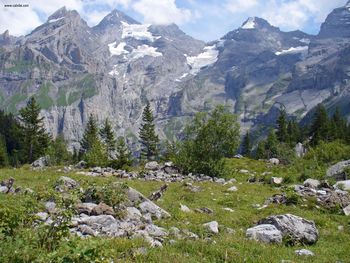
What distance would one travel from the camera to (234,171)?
4456 centimetres

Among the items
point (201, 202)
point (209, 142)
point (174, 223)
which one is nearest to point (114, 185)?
point (174, 223)

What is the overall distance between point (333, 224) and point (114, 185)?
30.2 ft

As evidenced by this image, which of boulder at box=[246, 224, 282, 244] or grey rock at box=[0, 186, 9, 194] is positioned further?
grey rock at box=[0, 186, 9, 194]

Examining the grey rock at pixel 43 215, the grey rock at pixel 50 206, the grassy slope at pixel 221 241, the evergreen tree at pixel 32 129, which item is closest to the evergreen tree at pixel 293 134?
the evergreen tree at pixel 32 129

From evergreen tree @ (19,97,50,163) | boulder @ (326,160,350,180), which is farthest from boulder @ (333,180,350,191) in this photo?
evergreen tree @ (19,97,50,163)

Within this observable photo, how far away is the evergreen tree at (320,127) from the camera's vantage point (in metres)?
100

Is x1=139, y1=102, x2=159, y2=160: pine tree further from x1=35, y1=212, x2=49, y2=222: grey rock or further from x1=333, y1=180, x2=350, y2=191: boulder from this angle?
x1=35, y1=212, x2=49, y2=222: grey rock

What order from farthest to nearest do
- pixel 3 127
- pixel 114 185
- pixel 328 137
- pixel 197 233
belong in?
1. pixel 3 127
2. pixel 328 137
3. pixel 114 185
4. pixel 197 233

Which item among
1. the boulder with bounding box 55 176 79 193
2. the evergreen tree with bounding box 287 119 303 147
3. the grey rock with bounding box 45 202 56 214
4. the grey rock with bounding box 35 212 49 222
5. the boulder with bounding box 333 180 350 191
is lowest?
the evergreen tree with bounding box 287 119 303 147

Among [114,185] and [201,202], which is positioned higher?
[114,185]

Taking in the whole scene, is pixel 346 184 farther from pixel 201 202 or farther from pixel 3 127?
pixel 3 127

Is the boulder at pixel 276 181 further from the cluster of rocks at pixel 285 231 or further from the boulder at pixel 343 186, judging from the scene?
the cluster of rocks at pixel 285 231

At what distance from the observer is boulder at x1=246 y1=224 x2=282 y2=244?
1302cm

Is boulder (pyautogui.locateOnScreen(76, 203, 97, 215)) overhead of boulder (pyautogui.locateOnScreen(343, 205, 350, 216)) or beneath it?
overhead
